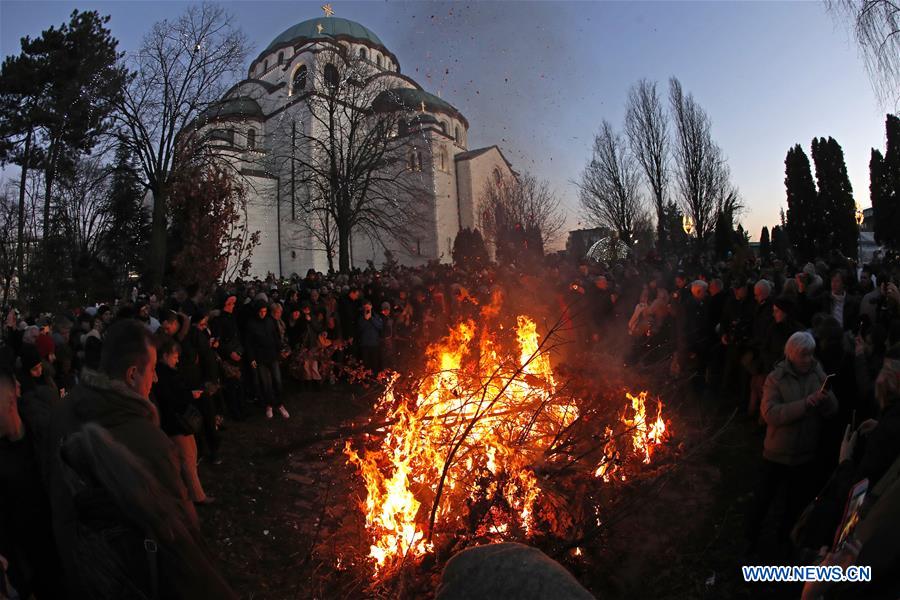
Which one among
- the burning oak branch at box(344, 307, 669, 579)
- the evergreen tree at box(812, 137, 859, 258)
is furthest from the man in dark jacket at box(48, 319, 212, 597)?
the evergreen tree at box(812, 137, 859, 258)

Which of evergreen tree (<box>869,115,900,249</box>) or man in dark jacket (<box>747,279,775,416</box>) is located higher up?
evergreen tree (<box>869,115,900,249</box>)

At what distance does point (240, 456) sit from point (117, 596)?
19.2 feet

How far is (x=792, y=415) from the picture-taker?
4.07 meters

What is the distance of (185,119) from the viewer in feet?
77.8

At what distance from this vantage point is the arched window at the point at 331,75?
91.5ft

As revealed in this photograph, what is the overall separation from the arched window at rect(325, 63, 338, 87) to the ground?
2394 centimetres

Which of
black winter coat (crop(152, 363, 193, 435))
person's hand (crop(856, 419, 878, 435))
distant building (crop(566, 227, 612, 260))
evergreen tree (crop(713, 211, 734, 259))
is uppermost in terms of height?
distant building (crop(566, 227, 612, 260))

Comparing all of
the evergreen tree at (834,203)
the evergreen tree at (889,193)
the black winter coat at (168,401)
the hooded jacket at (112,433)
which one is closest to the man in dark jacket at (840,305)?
the black winter coat at (168,401)

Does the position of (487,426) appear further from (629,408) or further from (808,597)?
(808,597)

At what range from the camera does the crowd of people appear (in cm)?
190

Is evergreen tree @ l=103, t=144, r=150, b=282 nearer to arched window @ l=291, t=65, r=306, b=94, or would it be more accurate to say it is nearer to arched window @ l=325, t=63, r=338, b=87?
arched window @ l=325, t=63, r=338, b=87

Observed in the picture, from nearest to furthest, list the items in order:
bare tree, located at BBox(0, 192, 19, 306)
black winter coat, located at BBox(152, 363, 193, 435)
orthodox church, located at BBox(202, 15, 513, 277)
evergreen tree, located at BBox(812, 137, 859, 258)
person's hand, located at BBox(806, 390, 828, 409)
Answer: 1. person's hand, located at BBox(806, 390, 828, 409)
2. black winter coat, located at BBox(152, 363, 193, 435)
3. bare tree, located at BBox(0, 192, 19, 306)
4. evergreen tree, located at BBox(812, 137, 859, 258)
5. orthodox church, located at BBox(202, 15, 513, 277)

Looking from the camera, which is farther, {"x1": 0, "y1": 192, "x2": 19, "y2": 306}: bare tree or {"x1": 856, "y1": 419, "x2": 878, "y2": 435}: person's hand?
{"x1": 0, "y1": 192, "x2": 19, "y2": 306}: bare tree

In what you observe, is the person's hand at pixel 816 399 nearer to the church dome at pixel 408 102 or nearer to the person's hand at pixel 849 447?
the person's hand at pixel 849 447
